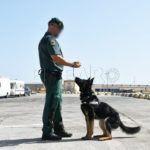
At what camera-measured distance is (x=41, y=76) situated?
32.2 feet

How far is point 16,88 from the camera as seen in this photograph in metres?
68.6

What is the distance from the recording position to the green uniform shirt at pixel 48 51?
376 inches

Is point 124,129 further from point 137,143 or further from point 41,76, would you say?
point 41,76

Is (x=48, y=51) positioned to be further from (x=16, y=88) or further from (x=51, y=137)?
(x=16, y=88)

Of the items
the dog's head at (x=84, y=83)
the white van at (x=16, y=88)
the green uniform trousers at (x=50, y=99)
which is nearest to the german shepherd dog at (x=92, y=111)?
the dog's head at (x=84, y=83)

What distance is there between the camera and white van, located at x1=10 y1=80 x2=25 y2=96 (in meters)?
66.2

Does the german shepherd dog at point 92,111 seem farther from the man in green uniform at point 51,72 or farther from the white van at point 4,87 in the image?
the white van at point 4,87

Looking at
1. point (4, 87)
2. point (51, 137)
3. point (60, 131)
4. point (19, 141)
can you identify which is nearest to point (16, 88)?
point (4, 87)

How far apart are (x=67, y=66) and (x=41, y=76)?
63 centimetres

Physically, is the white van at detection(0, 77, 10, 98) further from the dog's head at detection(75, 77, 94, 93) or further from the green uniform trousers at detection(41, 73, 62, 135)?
the dog's head at detection(75, 77, 94, 93)

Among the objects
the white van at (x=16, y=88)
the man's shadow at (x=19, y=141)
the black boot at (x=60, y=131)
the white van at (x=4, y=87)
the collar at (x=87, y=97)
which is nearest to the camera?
the man's shadow at (x=19, y=141)

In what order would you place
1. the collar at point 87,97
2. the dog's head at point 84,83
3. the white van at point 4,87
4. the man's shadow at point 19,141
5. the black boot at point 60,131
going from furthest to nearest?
1. the white van at point 4,87
2. the black boot at point 60,131
3. the collar at point 87,97
4. the dog's head at point 84,83
5. the man's shadow at point 19,141

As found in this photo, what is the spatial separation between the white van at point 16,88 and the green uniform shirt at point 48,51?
5551 cm

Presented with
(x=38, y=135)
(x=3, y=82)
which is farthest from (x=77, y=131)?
(x=3, y=82)
